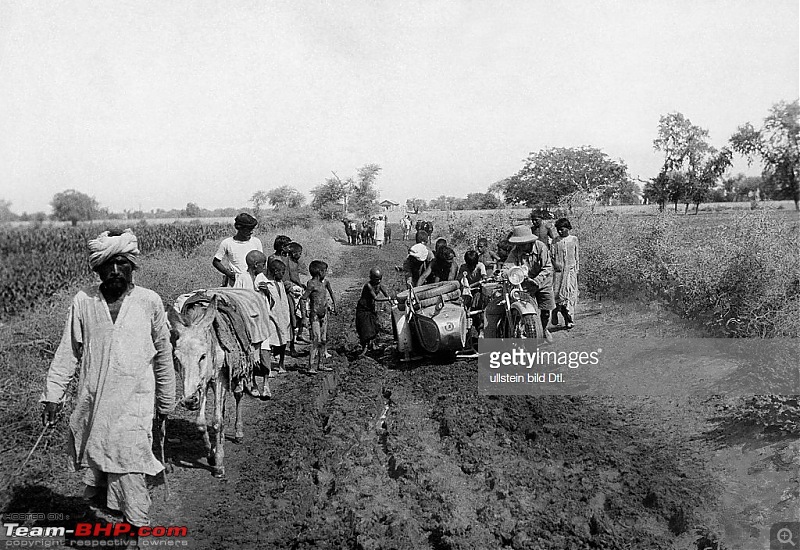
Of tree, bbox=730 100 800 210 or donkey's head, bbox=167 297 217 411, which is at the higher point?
tree, bbox=730 100 800 210

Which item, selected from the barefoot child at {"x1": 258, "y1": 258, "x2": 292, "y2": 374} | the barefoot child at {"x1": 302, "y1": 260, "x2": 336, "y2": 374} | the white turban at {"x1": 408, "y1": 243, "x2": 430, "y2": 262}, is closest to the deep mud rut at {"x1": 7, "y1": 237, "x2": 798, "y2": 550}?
the barefoot child at {"x1": 258, "y1": 258, "x2": 292, "y2": 374}

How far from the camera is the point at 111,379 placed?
3619mm

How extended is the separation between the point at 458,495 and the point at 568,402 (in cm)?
254

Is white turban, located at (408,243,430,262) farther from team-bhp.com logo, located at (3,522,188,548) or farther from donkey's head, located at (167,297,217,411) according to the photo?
team-bhp.com logo, located at (3,522,188,548)

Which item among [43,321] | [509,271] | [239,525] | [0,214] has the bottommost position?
[239,525]

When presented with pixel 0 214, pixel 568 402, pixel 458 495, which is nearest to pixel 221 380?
pixel 458 495

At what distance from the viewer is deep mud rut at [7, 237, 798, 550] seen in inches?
156

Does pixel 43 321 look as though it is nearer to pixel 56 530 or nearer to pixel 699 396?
pixel 56 530

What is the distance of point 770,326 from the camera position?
686 centimetres

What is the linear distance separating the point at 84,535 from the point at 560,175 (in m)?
31.1

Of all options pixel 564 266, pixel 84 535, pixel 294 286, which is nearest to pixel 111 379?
pixel 84 535

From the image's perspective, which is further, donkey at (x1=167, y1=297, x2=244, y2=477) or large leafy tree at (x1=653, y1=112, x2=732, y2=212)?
large leafy tree at (x1=653, y1=112, x2=732, y2=212)

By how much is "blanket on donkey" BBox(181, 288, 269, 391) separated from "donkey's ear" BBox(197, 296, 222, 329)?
98 mm

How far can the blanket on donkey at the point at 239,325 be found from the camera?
530cm
